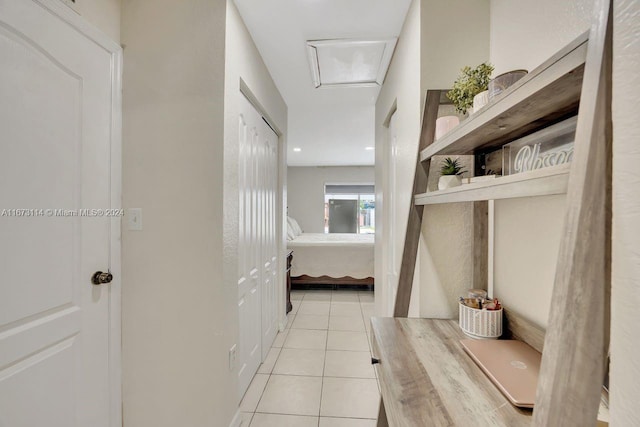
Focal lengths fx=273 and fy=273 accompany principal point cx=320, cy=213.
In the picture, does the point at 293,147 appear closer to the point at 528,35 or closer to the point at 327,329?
the point at 327,329

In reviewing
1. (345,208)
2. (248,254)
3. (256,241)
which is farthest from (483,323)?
(345,208)

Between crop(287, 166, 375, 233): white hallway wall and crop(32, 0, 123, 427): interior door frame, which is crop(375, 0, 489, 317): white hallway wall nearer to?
crop(32, 0, 123, 427): interior door frame

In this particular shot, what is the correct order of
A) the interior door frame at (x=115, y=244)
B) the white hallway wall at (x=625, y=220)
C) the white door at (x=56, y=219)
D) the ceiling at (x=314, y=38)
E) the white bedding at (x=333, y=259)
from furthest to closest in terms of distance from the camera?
1. the white bedding at (x=333, y=259)
2. the ceiling at (x=314, y=38)
3. the interior door frame at (x=115, y=244)
4. the white door at (x=56, y=219)
5. the white hallway wall at (x=625, y=220)

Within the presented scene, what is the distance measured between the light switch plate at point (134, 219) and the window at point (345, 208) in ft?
19.4

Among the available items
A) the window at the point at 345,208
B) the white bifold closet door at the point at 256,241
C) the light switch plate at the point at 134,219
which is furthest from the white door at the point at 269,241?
the window at the point at 345,208

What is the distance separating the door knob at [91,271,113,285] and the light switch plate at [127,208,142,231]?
0.82ft

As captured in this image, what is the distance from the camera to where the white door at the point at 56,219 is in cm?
98

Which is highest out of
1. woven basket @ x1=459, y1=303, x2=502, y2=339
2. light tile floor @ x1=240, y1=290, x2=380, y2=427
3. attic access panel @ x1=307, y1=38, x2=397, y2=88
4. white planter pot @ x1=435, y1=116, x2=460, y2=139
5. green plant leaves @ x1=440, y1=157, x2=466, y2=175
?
attic access panel @ x1=307, y1=38, x2=397, y2=88

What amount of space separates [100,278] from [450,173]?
5.56ft

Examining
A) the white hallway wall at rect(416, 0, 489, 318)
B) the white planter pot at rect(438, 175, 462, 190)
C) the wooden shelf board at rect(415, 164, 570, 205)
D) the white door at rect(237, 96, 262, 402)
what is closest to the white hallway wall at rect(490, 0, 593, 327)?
the white hallway wall at rect(416, 0, 489, 318)

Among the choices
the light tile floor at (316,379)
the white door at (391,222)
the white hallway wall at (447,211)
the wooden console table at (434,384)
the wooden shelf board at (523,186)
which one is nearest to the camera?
the wooden shelf board at (523,186)

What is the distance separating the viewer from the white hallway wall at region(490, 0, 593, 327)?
85 centimetres

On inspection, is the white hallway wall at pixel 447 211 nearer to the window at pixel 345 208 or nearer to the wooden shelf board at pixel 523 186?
the wooden shelf board at pixel 523 186

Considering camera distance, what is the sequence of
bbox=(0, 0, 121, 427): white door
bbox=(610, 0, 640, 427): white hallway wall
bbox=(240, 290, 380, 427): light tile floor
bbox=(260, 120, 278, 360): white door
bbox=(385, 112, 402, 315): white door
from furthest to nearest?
1. bbox=(260, 120, 278, 360): white door
2. bbox=(385, 112, 402, 315): white door
3. bbox=(240, 290, 380, 427): light tile floor
4. bbox=(0, 0, 121, 427): white door
5. bbox=(610, 0, 640, 427): white hallway wall
